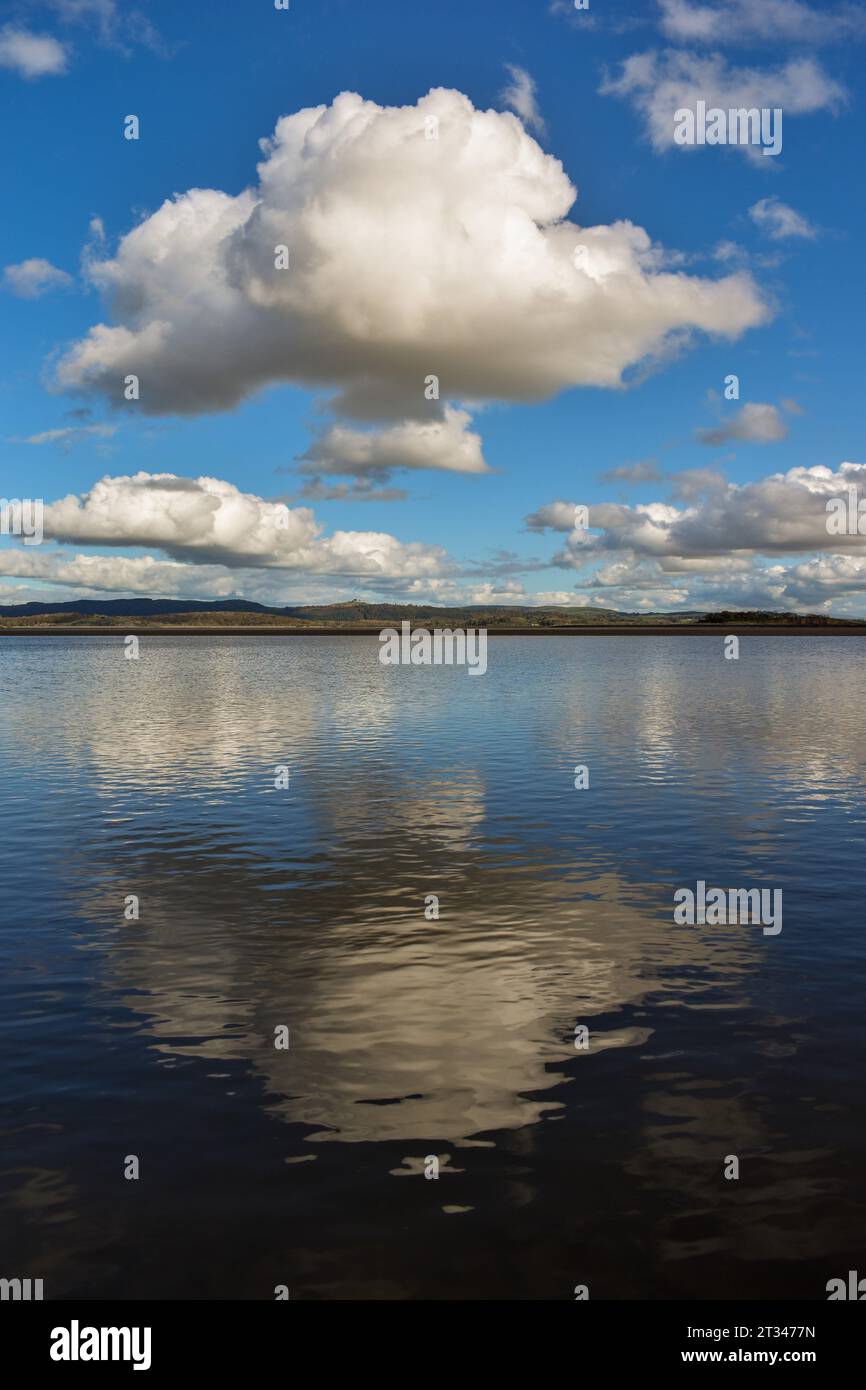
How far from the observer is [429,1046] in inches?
505

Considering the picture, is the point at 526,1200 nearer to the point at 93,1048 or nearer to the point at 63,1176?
the point at 63,1176

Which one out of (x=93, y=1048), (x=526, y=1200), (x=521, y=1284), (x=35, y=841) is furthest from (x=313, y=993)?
(x=35, y=841)

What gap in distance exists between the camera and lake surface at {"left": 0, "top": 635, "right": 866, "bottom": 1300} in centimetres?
871

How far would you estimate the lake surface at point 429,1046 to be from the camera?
8711mm

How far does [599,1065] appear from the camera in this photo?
478 inches

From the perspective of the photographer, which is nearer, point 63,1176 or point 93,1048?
point 63,1176

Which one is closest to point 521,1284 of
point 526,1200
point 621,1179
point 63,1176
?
point 526,1200

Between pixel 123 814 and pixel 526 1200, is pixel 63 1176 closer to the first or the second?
pixel 526 1200

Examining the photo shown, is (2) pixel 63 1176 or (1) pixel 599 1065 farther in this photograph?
(1) pixel 599 1065
